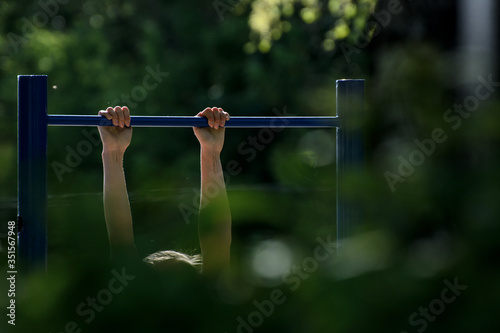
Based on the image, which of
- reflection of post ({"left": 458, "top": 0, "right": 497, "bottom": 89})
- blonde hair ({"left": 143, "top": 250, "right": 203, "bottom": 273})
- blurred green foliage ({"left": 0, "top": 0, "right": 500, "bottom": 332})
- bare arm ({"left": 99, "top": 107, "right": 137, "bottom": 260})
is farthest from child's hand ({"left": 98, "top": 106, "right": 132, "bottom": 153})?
reflection of post ({"left": 458, "top": 0, "right": 497, "bottom": 89})

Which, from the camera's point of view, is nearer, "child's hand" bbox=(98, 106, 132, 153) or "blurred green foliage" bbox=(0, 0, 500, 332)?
"blurred green foliage" bbox=(0, 0, 500, 332)

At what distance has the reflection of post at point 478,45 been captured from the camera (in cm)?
82

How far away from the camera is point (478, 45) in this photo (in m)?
0.87

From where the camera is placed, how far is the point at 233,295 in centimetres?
74

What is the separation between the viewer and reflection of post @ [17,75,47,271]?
3.25 meters

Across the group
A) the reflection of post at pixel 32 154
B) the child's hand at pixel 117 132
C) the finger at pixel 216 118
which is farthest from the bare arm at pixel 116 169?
the finger at pixel 216 118

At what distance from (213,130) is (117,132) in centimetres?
43

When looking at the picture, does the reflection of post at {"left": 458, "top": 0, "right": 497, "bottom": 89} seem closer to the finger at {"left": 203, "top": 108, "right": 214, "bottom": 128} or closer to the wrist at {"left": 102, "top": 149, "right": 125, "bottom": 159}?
the wrist at {"left": 102, "top": 149, "right": 125, "bottom": 159}

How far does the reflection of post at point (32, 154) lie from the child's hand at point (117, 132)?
26cm

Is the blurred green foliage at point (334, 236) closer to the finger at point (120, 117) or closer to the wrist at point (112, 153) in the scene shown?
the wrist at point (112, 153)

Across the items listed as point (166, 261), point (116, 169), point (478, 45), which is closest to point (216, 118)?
point (116, 169)

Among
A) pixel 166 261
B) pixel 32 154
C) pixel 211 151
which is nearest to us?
pixel 166 261

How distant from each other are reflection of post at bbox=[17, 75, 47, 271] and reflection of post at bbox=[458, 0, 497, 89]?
243cm

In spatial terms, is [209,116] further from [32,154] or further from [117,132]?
[32,154]
